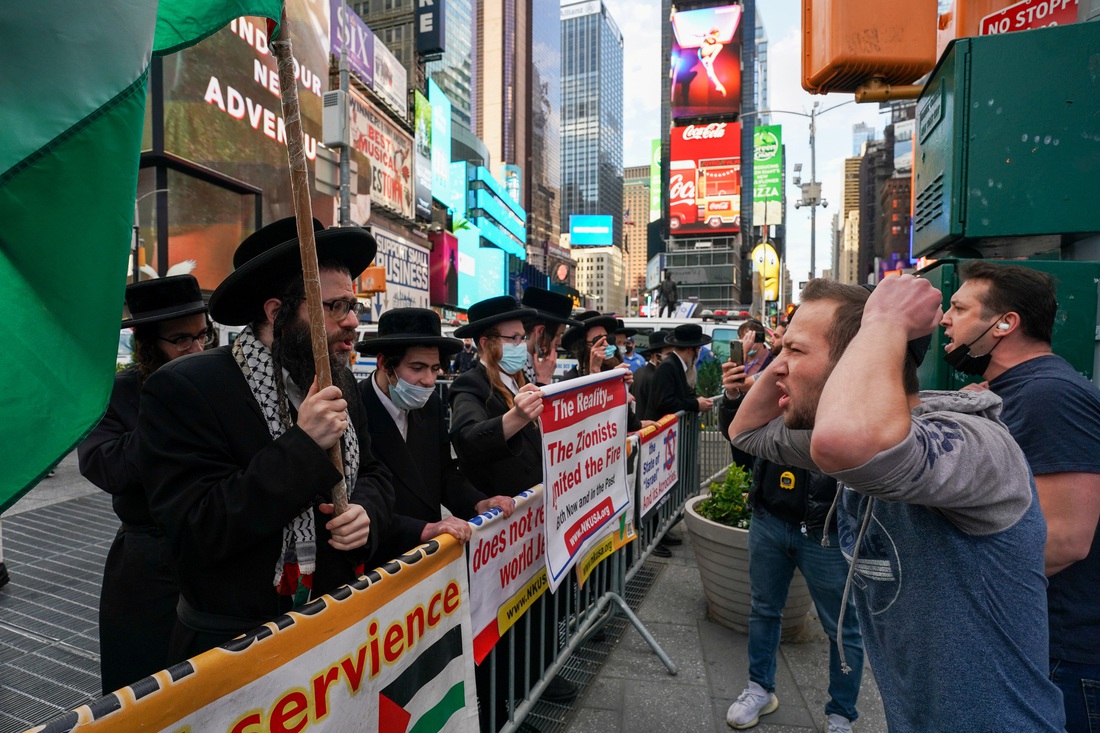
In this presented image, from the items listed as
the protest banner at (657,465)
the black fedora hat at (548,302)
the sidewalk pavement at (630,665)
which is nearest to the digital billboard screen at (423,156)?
the black fedora hat at (548,302)

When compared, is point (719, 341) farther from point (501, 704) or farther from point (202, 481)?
point (202, 481)

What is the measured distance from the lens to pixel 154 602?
2686 mm

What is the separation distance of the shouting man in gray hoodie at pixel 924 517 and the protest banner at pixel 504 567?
133cm

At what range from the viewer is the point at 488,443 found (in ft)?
10.9

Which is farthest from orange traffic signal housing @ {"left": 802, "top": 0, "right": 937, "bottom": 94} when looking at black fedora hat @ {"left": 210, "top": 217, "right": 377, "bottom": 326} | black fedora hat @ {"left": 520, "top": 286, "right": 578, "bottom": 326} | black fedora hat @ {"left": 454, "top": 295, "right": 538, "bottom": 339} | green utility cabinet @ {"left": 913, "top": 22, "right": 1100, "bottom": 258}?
black fedora hat @ {"left": 210, "top": 217, "right": 377, "bottom": 326}

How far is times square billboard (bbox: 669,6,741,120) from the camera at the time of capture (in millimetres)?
68750

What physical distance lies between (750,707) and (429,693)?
2.22 m

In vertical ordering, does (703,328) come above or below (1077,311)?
below

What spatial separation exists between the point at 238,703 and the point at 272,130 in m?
21.4

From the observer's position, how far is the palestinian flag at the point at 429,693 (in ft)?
6.00

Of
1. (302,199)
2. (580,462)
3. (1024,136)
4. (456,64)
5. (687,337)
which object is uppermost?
(456,64)

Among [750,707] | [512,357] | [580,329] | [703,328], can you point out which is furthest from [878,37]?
[703,328]

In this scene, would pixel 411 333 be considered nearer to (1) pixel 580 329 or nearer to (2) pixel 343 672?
(2) pixel 343 672

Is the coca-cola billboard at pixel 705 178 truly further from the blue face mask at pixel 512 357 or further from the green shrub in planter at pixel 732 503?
the blue face mask at pixel 512 357
